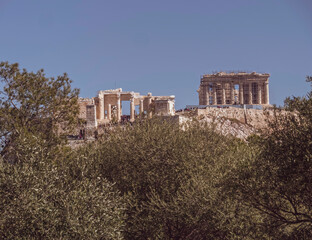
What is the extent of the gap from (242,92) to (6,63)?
4768cm

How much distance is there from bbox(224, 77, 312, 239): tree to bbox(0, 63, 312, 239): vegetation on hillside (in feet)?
0.10

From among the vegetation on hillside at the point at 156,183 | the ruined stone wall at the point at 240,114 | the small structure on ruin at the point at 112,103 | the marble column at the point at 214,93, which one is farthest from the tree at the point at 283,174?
the marble column at the point at 214,93

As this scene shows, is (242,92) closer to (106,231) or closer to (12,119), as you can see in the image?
(12,119)

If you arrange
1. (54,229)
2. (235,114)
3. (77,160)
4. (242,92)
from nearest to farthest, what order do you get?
1. (54,229)
2. (77,160)
3. (235,114)
4. (242,92)

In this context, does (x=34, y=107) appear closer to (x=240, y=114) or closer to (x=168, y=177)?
(x=168, y=177)

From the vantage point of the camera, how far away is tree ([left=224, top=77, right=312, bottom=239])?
13719 millimetres

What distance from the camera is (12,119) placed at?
21.6m

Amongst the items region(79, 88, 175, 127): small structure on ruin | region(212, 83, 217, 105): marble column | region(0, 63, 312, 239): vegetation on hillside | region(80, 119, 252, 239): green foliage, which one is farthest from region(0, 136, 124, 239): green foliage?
region(212, 83, 217, 105): marble column

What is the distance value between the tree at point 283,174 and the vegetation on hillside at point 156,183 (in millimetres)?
32

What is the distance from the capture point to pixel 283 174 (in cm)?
1405

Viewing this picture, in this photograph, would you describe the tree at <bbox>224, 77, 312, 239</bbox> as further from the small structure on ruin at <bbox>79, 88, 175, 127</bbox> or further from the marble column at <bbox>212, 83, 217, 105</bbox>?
the marble column at <bbox>212, 83, 217, 105</bbox>

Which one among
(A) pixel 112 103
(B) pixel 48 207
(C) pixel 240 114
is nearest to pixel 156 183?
(B) pixel 48 207

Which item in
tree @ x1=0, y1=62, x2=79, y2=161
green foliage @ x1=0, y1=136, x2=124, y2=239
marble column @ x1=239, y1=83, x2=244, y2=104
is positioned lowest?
green foliage @ x1=0, y1=136, x2=124, y2=239

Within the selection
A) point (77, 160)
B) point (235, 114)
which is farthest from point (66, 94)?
point (235, 114)
